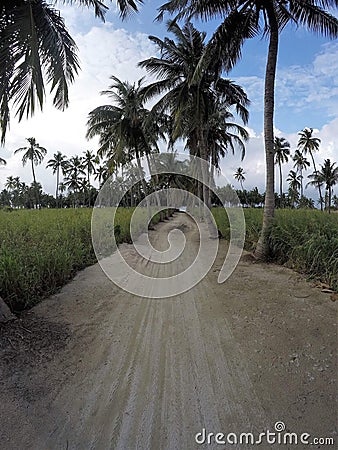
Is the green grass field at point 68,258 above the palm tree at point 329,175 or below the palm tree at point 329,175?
below

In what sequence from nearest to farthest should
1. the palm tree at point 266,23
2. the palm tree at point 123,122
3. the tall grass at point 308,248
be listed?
the tall grass at point 308,248
the palm tree at point 266,23
the palm tree at point 123,122

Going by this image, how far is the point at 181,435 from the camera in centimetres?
229

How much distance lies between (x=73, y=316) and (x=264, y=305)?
295cm

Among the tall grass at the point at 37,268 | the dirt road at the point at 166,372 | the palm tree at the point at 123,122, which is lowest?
the dirt road at the point at 166,372

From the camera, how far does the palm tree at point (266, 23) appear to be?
812 cm

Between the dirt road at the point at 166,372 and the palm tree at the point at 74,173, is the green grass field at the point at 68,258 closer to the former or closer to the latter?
the dirt road at the point at 166,372

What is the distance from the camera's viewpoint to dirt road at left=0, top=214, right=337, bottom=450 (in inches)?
93.7

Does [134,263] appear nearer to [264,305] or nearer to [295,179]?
[264,305]

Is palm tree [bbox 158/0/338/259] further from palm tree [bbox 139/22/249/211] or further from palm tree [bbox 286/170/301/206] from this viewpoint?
palm tree [bbox 286/170/301/206]

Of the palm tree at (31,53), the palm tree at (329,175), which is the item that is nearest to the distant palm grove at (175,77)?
the palm tree at (31,53)

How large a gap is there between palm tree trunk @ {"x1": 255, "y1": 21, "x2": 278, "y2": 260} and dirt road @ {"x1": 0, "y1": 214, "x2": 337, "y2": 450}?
3.22 meters

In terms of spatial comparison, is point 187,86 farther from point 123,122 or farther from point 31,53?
point 31,53

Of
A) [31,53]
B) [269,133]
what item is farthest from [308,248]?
[31,53]

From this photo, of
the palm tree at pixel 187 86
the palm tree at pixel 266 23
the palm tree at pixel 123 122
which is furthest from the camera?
the palm tree at pixel 123 122
